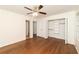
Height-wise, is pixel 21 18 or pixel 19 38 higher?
pixel 21 18

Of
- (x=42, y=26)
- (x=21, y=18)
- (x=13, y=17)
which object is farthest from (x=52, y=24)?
(x=13, y=17)

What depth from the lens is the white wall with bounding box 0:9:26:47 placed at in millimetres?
4539

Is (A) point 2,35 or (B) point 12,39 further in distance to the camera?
(B) point 12,39

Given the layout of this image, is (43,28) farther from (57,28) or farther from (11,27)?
(11,27)

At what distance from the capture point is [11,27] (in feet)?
16.9

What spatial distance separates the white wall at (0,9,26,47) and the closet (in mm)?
3026

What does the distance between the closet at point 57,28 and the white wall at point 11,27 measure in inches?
119

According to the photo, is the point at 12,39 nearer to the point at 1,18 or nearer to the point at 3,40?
the point at 3,40

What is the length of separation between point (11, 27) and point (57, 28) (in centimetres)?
418

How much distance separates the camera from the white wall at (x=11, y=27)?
14.9 feet

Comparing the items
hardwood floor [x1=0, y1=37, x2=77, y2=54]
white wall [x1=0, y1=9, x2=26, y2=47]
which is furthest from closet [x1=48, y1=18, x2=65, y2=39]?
white wall [x1=0, y1=9, x2=26, y2=47]

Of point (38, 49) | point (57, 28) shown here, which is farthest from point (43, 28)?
point (38, 49)

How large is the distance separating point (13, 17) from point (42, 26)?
10.8ft
